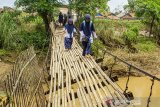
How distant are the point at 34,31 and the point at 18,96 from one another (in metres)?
18.7

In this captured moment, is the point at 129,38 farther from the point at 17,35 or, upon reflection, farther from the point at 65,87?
the point at 65,87

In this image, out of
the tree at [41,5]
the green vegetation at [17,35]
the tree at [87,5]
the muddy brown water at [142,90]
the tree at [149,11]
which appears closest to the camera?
the muddy brown water at [142,90]

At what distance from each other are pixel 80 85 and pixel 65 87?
26.8 inches

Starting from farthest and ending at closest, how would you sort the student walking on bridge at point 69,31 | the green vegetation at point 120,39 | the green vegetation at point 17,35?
1. the green vegetation at point 120,39
2. the green vegetation at point 17,35
3. the student walking on bridge at point 69,31

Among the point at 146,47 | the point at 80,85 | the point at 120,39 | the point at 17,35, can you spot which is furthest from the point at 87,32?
the point at 146,47

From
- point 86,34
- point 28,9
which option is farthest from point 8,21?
point 86,34

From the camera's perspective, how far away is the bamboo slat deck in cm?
666

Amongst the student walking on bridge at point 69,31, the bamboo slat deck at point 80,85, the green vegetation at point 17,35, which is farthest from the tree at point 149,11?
the bamboo slat deck at point 80,85

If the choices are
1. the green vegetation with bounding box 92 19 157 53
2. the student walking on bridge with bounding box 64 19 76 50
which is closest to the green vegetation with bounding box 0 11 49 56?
the green vegetation with bounding box 92 19 157 53

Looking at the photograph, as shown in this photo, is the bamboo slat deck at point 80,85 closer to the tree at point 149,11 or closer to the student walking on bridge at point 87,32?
the student walking on bridge at point 87,32

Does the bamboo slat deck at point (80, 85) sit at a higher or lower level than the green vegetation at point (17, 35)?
higher

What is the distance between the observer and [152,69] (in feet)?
68.0

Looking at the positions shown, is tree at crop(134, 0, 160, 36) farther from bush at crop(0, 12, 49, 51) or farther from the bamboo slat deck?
the bamboo slat deck

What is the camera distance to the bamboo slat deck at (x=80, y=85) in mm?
6656
